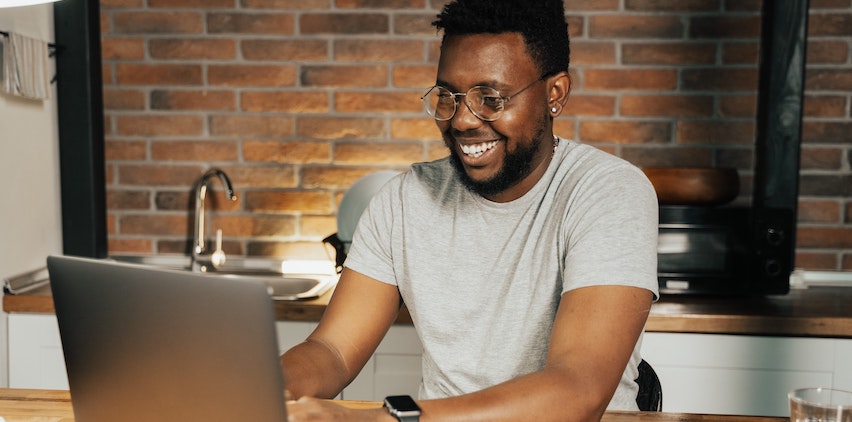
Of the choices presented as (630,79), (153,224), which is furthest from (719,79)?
(153,224)

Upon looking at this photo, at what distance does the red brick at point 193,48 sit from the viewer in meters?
2.47

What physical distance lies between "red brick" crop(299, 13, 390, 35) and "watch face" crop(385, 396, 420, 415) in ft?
5.47

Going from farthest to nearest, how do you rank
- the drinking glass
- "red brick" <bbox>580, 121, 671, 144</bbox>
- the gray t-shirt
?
"red brick" <bbox>580, 121, 671, 144</bbox> < the gray t-shirt < the drinking glass

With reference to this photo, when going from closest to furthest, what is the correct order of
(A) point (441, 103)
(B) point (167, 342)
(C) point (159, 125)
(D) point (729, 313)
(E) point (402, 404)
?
(B) point (167, 342) < (E) point (402, 404) < (A) point (441, 103) < (D) point (729, 313) < (C) point (159, 125)

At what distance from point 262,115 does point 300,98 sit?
0.15 meters

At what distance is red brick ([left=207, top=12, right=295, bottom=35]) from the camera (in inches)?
96.6

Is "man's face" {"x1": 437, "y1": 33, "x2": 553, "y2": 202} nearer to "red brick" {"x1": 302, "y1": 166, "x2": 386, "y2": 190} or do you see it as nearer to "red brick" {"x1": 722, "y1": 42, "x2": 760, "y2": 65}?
"red brick" {"x1": 302, "y1": 166, "x2": 386, "y2": 190}

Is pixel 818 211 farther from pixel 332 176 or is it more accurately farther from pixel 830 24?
pixel 332 176

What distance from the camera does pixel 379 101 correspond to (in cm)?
246

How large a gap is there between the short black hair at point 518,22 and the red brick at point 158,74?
53.9 inches

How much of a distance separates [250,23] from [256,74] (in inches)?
6.7

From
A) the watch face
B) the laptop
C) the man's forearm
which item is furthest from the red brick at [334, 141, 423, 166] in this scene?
the laptop

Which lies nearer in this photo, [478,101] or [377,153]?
[478,101]

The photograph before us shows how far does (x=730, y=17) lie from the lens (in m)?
2.35
